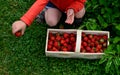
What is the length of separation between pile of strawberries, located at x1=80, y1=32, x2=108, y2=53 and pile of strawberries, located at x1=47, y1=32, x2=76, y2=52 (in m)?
0.10

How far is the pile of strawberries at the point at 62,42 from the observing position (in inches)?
121

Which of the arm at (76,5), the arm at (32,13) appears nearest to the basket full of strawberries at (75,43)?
the arm at (76,5)

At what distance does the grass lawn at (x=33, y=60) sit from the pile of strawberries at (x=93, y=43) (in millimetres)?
158

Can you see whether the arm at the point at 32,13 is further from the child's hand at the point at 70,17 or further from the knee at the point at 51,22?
the knee at the point at 51,22

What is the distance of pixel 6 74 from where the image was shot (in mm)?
3139

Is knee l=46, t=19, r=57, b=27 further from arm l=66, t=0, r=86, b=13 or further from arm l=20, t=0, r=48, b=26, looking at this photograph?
arm l=20, t=0, r=48, b=26

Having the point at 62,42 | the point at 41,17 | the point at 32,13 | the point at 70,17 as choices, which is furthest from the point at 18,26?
the point at 41,17

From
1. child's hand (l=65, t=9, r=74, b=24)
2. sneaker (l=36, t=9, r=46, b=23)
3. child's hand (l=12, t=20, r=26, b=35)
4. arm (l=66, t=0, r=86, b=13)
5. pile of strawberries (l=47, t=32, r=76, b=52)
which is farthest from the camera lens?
sneaker (l=36, t=9, r=46, b=23)

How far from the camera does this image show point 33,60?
3195mm

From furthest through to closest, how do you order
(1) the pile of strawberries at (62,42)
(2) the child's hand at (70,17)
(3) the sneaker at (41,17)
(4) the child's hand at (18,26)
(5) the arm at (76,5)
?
(3) the sneaker at (41,17)
(1) the pile of strawberries at (62,42)
(5) the arm at (76,5)
(2) the child's hand at (70,17)
(4) the child's hand at (18,26)

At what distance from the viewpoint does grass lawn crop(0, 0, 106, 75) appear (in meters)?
3.13

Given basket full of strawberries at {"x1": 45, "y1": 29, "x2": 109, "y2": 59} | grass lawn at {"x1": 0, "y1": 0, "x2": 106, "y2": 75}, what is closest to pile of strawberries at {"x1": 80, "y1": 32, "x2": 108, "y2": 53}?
basket full of strawberries at {"x1": 45, "y1": 29, "x2": 109, "y2": 59}

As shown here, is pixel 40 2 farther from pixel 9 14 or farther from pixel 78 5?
pixel 9 14

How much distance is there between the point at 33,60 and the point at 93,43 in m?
0.62
